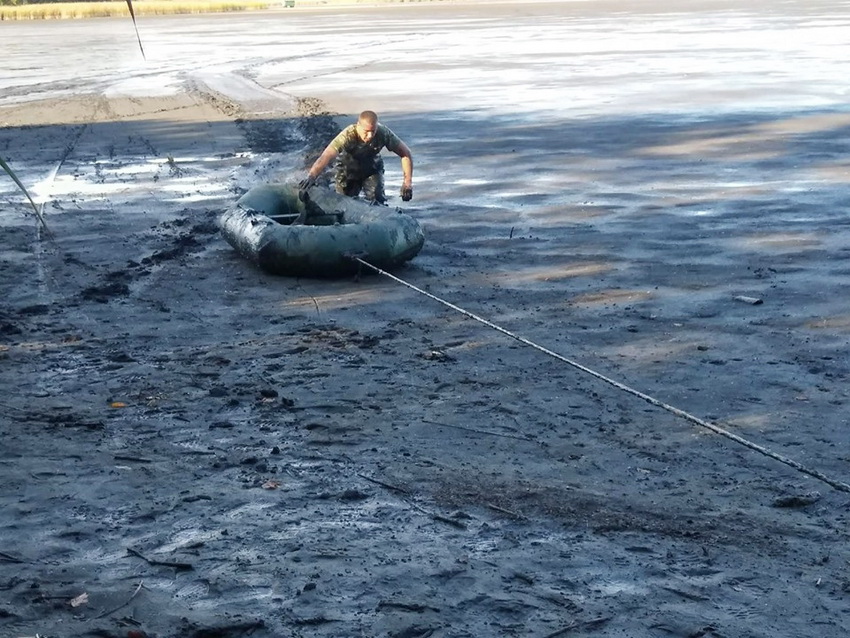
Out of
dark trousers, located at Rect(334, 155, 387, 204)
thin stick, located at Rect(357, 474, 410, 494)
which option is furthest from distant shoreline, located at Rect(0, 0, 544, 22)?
thin stick, located at Rect(357, 474, 410, 494)

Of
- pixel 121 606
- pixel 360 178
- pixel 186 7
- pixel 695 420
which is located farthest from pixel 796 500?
pixel 186 7

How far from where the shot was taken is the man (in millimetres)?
12484

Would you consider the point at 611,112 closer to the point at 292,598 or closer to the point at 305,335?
the point at 305,335

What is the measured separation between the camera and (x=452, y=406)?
779 cm

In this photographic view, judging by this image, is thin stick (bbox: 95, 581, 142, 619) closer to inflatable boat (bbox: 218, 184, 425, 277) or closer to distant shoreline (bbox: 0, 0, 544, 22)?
inflatable boat (bbox: 218, 184, 425, 277)

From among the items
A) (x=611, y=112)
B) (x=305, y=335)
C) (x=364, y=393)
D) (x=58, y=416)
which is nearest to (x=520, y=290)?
(x=305, y=335)

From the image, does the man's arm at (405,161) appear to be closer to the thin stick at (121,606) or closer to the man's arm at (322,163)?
the man's arm at (322,163)

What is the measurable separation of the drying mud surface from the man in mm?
893

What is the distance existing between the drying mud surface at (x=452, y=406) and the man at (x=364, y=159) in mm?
893

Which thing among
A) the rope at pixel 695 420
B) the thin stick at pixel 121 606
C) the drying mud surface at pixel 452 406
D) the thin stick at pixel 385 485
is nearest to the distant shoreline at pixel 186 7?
the drying mud surface at pixel 452 406

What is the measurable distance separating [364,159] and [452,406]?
6029 mm

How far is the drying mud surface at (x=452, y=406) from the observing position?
17.4 feet

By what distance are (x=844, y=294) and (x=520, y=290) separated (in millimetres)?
2582

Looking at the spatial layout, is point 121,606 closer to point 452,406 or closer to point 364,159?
point 452,406
